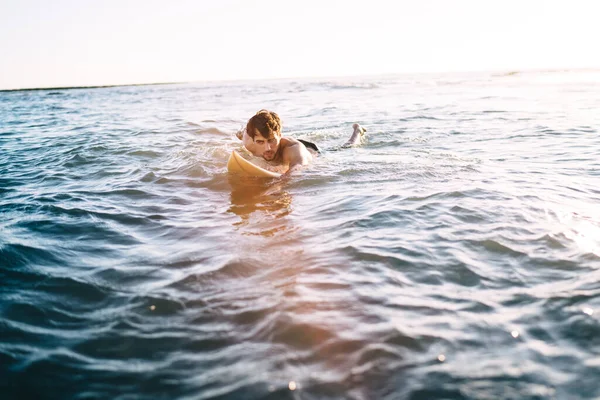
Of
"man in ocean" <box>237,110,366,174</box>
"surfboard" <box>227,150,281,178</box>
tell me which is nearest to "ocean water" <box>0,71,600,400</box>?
"surfboard" <box>227,150,281,178</box>

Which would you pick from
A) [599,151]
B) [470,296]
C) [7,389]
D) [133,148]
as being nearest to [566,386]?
[470,296]

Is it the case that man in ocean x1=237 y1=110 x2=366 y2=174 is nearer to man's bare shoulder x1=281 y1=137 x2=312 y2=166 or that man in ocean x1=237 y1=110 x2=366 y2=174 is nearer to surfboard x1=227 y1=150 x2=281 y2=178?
man's bare shoulder x1=281 y1=137 x2=312 y2=166

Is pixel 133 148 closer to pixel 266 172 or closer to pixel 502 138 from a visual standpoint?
pixel 266 172

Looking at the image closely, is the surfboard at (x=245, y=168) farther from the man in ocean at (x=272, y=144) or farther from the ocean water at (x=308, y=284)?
the man in ocean at (x=272, y=144)

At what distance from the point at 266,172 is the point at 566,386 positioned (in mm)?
5227

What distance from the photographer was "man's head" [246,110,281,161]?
7.13 m

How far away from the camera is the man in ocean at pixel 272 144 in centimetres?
716

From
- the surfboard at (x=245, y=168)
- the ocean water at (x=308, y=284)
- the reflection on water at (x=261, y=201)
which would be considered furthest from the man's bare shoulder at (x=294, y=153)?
the reflection on water at (x=261, y=201)

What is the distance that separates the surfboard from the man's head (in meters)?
0.52

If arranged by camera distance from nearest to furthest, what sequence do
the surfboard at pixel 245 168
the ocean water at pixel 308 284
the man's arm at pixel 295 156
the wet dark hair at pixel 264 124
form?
the ocean water at pixel 308 284, the surfboard at pixel 245 168, the wet dark hair at pixel 264 124, the man's arm at pixel 295 156

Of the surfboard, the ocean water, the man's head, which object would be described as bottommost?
the ocean water

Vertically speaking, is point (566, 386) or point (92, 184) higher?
point (92, 184)

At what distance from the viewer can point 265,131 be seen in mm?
7207

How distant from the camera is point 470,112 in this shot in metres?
16.4
